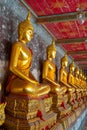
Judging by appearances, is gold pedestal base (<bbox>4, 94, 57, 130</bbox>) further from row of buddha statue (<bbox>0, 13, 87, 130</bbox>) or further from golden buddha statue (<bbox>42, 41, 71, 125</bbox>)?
golden buddha statue (<bbox>42, 41, 71, 125</bbox>)

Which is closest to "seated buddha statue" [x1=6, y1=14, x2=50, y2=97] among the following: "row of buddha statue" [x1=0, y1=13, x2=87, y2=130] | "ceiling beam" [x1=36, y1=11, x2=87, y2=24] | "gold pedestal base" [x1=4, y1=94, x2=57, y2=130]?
"row of buddha statue" [x1=0, y1=13, x2=87, y2=130]

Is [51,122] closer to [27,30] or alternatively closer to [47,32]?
[27,30]

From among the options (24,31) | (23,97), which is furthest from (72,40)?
(23,97)

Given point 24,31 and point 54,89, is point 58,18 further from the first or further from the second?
point 54,89

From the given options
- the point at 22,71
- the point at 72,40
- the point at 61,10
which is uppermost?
the point at 61,10

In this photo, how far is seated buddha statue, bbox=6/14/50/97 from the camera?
10.1 ft

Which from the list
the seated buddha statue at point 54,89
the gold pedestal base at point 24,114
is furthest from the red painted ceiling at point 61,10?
the gold pedestal base at point 24,114

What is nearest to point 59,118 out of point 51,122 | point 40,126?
point 51,122

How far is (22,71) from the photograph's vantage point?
3.55 metres

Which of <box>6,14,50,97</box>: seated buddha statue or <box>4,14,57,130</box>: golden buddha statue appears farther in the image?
<box>6,14,50,97</box>: seated buddha statue

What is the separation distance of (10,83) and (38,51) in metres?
1.95

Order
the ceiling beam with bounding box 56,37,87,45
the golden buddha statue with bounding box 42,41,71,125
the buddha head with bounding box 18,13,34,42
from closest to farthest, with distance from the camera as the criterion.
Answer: the buddha head with bounding box 18,13,34,42, the golden buddha statue with bounding box 42,41,71,125, the ceiling beam with bounding box 56,37,87,45

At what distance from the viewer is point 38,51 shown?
5.10m

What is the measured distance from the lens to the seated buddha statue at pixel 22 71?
307 centimetres
